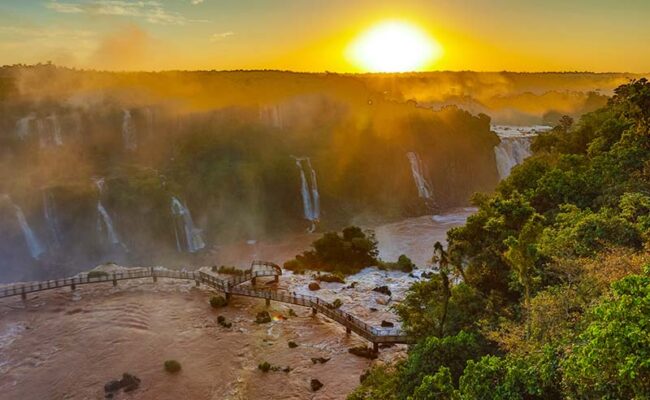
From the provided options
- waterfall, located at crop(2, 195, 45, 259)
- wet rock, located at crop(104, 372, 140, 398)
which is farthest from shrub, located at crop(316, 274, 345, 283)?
waterfall, located at crop(2, 195, 45, 259)

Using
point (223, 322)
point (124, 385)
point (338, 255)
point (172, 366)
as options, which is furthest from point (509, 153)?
point (124, 385)

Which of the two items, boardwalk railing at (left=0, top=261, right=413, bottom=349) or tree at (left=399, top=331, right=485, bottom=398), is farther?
boardwalk railing at (left=0, top=261, right=413, bottom=349)

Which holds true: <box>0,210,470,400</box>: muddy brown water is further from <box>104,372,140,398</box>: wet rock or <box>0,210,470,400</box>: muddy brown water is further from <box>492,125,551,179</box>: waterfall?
<box>492,125,551,179</box>: waterfall

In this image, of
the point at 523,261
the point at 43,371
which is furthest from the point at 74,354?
the point at 523,261

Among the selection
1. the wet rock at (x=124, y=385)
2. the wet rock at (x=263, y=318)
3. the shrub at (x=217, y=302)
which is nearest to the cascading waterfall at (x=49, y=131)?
the shrub at (x=217, y=302)

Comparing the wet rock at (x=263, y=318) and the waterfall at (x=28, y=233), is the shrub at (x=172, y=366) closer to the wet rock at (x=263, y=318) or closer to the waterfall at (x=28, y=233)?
the wet rock at (x=263, y=318)

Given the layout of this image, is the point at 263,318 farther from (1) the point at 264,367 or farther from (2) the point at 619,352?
(2) the point at 619,352
